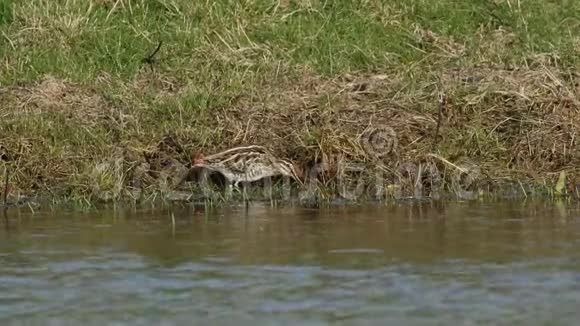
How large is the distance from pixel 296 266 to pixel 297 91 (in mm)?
4523

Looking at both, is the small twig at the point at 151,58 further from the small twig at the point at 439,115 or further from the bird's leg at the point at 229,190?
the small twig at the point at 439,115

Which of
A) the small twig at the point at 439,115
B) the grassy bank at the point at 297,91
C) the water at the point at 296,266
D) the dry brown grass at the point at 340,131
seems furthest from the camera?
the small twig at the point at 439,115

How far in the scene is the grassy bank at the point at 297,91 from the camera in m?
12.1

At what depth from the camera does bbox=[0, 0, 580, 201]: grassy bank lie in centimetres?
1206

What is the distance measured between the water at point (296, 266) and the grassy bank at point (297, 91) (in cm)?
84

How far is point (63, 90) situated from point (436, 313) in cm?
630

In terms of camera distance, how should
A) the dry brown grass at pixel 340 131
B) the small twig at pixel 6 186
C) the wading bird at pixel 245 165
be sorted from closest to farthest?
1. the small twig at pixel 6 186
2. the wading bird at pixel 245 165
3. the dry brown grass at pixel 340 131

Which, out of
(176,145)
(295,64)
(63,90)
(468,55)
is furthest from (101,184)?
(468,55)

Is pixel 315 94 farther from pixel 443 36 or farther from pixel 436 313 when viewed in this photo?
pixel 436 313

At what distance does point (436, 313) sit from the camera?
7711mm

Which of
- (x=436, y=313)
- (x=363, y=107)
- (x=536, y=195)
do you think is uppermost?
(x=363, y=107)

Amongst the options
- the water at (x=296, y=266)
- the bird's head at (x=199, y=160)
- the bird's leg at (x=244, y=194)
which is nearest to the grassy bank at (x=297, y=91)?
Result: the bird's head at (x=199, y=160)

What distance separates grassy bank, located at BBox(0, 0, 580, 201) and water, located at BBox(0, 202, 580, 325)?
0.84 metres

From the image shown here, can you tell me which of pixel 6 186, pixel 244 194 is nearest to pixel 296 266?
pixel 244 194
